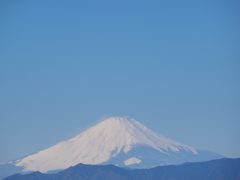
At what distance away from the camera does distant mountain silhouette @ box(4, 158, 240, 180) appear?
6009 inches

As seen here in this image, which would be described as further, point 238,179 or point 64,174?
point 64,174

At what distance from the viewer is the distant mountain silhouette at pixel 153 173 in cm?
15262

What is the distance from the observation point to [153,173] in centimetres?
16038

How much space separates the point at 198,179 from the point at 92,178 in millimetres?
27580

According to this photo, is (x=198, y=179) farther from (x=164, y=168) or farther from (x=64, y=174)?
(x=64, y=174)

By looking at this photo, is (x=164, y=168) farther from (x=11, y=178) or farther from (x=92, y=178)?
(x=11, y=178)

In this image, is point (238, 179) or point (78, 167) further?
point (78, 167)

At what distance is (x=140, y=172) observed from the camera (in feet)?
527

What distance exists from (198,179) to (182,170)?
732cm

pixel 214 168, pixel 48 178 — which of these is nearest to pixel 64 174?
pixel 48 178

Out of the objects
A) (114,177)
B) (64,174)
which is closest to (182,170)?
(114,177)

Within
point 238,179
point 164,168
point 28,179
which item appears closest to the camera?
point 238,179

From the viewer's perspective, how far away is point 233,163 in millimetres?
155500

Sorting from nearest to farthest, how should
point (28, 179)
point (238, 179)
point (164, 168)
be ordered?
1. point (238, 179)
2. point (28, 179)
3. point (164, 168)
